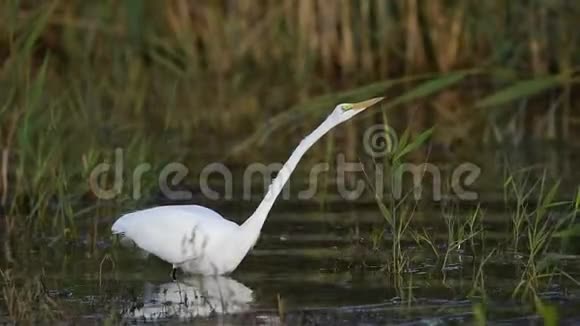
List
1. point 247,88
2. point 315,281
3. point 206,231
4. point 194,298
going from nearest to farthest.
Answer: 1. point 194,298
2. point 315,281
3. point 206,231
4. point 247,88

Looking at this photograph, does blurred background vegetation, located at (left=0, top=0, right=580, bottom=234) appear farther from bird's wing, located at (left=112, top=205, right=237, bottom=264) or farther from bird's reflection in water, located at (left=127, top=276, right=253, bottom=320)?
bird's reflection in water, located at (left=127, top=276, right=253, bottom=320)

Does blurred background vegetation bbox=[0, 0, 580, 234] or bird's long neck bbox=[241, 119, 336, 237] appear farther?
blurred background vegetation bbox=[0, 0, 580, 234]

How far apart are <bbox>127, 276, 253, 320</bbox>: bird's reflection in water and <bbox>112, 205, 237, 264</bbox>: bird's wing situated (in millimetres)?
159

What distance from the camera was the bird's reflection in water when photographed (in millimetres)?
6289

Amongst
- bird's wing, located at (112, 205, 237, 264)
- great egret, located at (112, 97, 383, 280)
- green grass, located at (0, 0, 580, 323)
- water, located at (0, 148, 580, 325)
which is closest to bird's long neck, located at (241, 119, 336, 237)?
great egret, located at (112, 97, 383, 280)

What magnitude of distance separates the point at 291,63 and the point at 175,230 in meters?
7.31

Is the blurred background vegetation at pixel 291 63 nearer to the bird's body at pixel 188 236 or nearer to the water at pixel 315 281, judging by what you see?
the water at pixel 315 281

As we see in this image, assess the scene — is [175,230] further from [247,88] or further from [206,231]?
[247,88]

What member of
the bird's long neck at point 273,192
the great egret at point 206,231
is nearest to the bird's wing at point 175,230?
the great egret at point 206,231

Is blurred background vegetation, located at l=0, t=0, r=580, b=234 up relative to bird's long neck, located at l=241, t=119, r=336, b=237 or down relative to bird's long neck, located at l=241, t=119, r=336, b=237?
up

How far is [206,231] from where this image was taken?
23.6 feet

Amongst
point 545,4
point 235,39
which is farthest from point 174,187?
point 235,39

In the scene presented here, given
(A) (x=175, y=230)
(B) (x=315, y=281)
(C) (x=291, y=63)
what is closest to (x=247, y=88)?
(C) (x=291, y=63)

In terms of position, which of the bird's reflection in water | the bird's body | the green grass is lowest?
the bird's reflection in water
